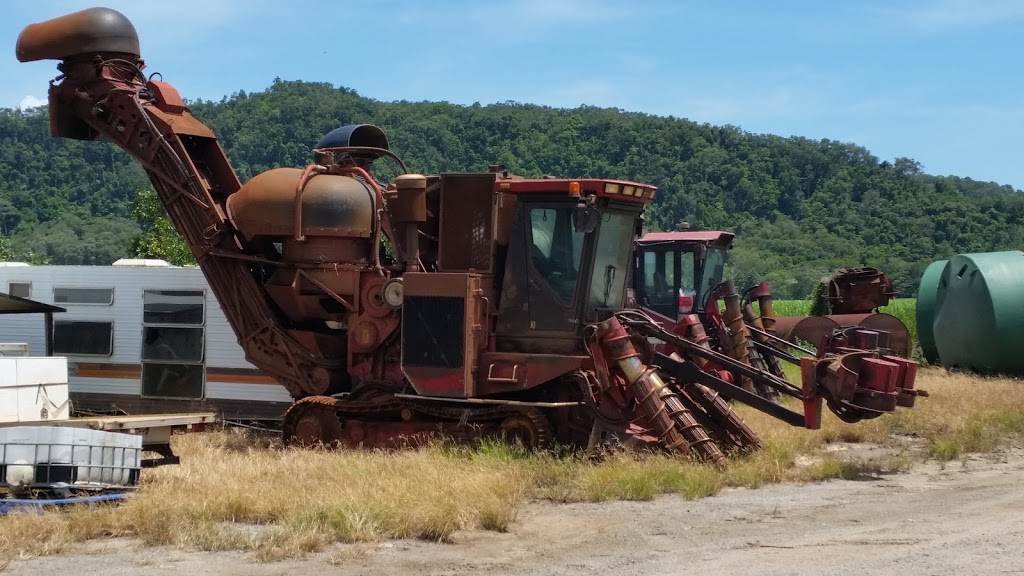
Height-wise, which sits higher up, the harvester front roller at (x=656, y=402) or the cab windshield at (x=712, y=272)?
the cab windshield at (x=712, y=272)

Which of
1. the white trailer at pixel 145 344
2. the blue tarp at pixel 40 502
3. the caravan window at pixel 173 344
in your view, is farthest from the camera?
the caravan window at pixel 173 344

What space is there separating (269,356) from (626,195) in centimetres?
449

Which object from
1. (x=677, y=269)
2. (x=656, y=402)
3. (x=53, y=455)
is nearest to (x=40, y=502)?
(x=53, y=455)

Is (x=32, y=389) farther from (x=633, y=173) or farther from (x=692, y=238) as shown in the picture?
(x=633, y=173)

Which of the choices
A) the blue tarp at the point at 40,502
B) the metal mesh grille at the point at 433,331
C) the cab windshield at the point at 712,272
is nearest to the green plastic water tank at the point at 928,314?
the cab windshield at the point at 712,272

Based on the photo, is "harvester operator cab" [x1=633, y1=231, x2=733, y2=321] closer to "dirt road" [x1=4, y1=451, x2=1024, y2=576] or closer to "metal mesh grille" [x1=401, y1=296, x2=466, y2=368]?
"metal mesh grille" [x1=401, y1=296, x2=466, y2=368]

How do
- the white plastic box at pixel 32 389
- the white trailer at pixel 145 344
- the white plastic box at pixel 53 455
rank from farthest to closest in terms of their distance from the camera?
the white trailer at pixel 145 344 → the white plastic box at pixel 32 389 → the white plastic box at pixel 53 455

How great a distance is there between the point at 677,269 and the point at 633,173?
2657 inches

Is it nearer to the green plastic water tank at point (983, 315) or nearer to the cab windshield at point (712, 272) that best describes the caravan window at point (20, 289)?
the cab windshield at point (712, 272)

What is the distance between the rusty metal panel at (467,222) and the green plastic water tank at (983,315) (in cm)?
1201

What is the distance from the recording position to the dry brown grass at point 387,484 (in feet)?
27.6

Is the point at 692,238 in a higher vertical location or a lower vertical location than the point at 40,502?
higher

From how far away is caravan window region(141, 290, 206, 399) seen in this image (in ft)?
50.1

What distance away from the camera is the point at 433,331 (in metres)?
12.3
